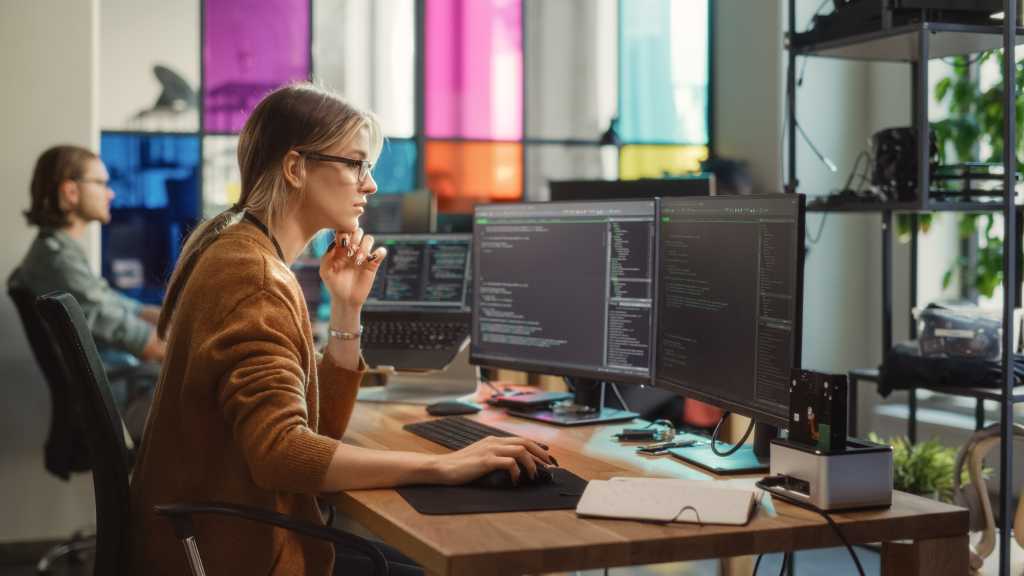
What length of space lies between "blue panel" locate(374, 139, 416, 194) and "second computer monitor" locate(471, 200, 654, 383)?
9.04ft

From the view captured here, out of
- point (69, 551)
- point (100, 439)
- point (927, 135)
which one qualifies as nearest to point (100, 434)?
point (100, 439)

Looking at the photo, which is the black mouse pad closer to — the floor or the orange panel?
the floor

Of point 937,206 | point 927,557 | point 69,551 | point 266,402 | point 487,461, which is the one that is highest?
point 937,206

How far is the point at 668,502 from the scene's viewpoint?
1.56m

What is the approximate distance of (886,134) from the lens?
3201 mm

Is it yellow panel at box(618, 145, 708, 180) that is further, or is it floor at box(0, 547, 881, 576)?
yellow panel at box(618, 145, 708, 180)

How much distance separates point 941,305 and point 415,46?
283 cm

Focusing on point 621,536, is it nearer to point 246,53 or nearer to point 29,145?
point 29,145

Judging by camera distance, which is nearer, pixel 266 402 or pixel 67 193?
pixel 266 402

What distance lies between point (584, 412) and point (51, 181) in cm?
239

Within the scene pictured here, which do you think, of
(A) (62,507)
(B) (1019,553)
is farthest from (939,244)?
(A) (62,507)

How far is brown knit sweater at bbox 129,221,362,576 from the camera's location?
63.6 inches

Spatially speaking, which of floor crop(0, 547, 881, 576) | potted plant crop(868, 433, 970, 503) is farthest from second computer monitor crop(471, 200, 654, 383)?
potted plant crop(868, 433, 970, 503)

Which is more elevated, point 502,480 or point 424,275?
point 424,275
